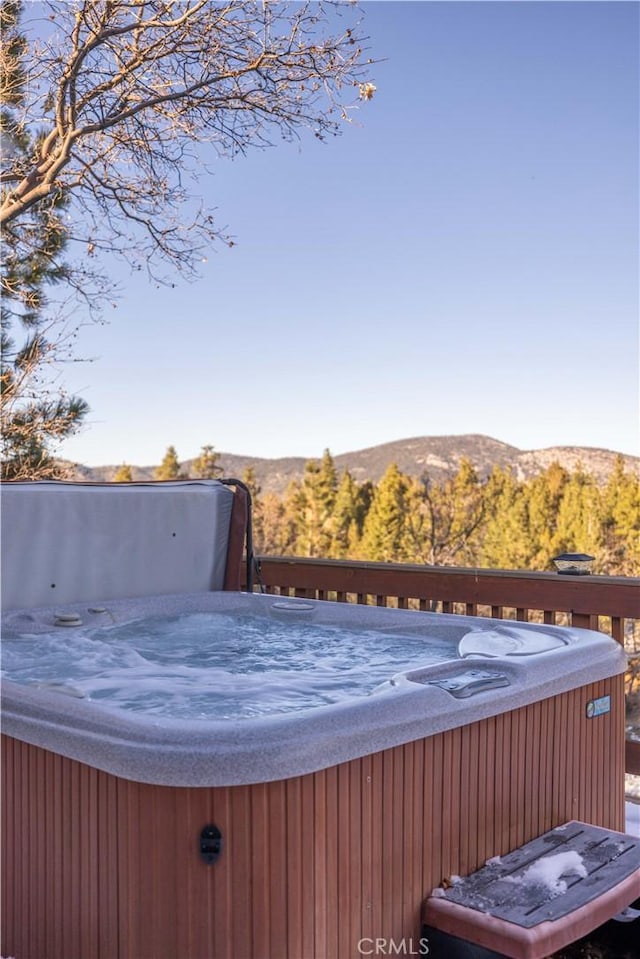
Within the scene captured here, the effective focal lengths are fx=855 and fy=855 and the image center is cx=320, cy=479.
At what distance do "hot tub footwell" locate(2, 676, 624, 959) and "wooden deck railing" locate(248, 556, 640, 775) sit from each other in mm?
1061

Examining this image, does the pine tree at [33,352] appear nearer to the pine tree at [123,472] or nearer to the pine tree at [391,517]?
the pine tree at [123,472]

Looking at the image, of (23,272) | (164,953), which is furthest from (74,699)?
(23,272)

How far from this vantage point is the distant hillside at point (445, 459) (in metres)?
18.7

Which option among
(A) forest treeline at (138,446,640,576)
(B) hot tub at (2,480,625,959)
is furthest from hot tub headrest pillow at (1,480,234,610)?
(A) forest treeline at (138,446,640,576)

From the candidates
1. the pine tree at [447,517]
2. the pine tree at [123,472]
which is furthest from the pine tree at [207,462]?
the pine tree at [123,472]

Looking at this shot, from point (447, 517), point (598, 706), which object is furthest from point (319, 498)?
point (598, 706)

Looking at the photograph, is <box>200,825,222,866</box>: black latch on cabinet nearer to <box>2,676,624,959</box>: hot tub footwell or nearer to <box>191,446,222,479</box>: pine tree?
<box>2,676,624,959</box>: hot tub footwell

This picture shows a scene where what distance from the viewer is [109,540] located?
11.0 feet

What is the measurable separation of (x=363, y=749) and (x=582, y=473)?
18127mm

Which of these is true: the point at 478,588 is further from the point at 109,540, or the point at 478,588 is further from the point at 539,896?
the point at 539,896

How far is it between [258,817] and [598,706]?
3.88ft

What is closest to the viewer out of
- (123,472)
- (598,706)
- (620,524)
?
(598,706)

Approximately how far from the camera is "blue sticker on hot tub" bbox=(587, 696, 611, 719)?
2.21 metres

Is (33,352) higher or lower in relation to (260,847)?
higher
